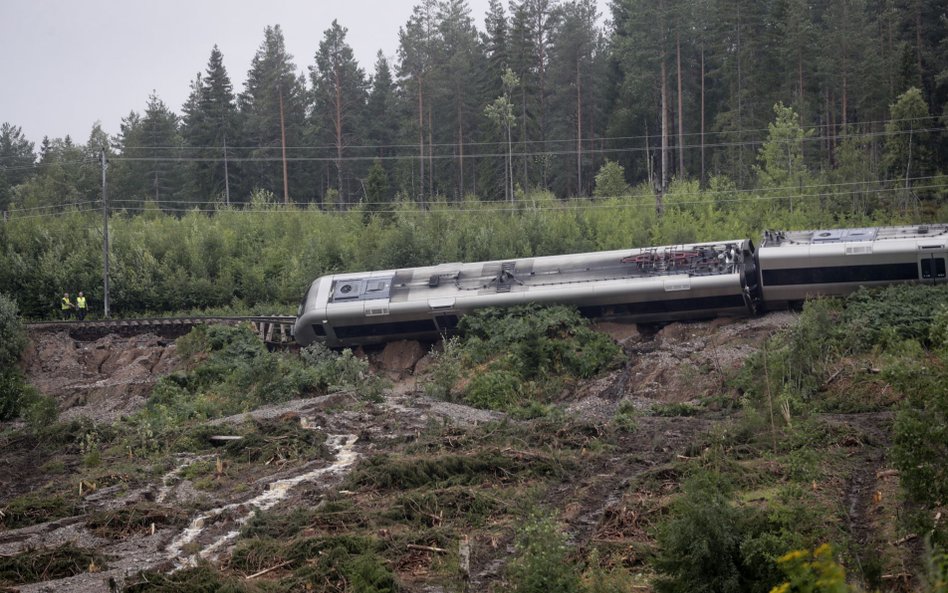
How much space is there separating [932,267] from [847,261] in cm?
230

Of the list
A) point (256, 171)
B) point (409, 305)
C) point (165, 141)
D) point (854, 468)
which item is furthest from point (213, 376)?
point (165, 141)

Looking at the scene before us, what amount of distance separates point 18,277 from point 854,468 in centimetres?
3875

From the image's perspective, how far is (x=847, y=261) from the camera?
101ft

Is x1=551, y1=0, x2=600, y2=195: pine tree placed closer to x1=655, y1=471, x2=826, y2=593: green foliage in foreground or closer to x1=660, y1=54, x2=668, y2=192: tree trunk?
x1=660, y1=54, x2=668, y2=192: tree trunk

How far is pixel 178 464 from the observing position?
80.1 ft

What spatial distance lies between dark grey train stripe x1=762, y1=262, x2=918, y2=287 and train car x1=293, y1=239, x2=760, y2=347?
89 cm

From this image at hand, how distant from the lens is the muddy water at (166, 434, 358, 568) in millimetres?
18125

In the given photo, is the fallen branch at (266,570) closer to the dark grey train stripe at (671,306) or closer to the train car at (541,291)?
the train car at (541,291)

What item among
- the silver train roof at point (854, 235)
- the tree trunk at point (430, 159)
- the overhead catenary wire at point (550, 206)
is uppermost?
the tree trunk at point (430, 159)

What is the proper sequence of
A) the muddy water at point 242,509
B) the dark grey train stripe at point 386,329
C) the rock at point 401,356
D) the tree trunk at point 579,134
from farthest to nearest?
the tree trunk at point 579,134 < the rock at point 401,356 < the dark grey train stripe at point 386,329 < the muddy water at point 242,509

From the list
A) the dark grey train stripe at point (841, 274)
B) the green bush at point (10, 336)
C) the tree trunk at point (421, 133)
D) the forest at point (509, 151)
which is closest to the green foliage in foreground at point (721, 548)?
the dark grey train stripe at point (841, 274)

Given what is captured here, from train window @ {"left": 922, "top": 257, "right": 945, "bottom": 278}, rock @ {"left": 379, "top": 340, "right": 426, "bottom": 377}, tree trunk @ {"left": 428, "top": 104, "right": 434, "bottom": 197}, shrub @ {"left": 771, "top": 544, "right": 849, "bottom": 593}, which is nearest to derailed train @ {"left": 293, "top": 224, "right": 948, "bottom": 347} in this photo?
train window @ {"left": 922, "top": 257, "right": 945, "bottom": 278}

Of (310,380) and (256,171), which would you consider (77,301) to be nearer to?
(310,380)

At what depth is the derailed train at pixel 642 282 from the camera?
101 ft
